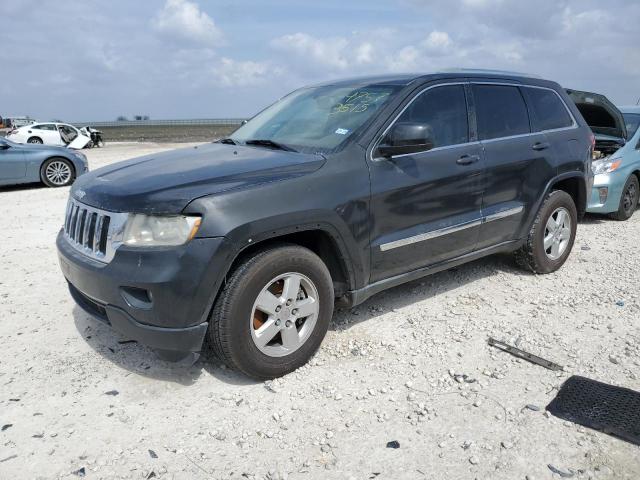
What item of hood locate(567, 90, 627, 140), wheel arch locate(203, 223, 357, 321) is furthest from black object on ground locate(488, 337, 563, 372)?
hood locate(567, 90, 627, 140)

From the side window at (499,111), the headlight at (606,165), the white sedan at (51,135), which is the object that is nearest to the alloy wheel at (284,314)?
the side window at (499,111)

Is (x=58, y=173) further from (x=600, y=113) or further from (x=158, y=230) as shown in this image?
(x=600, y=113)

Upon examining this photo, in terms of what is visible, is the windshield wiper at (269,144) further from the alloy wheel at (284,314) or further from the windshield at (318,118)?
the alloy wheel at (284,314)

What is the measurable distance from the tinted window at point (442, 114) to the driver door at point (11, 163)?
9980 millimetres

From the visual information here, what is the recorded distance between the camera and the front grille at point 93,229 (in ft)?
10.2

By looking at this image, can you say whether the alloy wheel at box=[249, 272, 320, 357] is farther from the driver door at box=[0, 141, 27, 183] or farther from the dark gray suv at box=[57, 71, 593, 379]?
the driver door at box=[0, 141, 27, 183]

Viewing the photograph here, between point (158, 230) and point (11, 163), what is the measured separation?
986 cm

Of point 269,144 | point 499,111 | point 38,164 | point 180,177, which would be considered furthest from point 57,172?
point 499,111

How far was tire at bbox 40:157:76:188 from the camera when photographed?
11555mm

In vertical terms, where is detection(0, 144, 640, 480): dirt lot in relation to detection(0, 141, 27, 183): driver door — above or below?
below

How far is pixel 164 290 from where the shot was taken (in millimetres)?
2928

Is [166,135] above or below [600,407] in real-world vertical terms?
above

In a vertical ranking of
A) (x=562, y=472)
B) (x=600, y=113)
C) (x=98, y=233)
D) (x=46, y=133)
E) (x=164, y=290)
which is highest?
(x=46, y=133)

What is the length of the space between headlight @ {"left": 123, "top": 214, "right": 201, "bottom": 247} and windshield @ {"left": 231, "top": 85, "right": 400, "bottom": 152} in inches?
44.7
